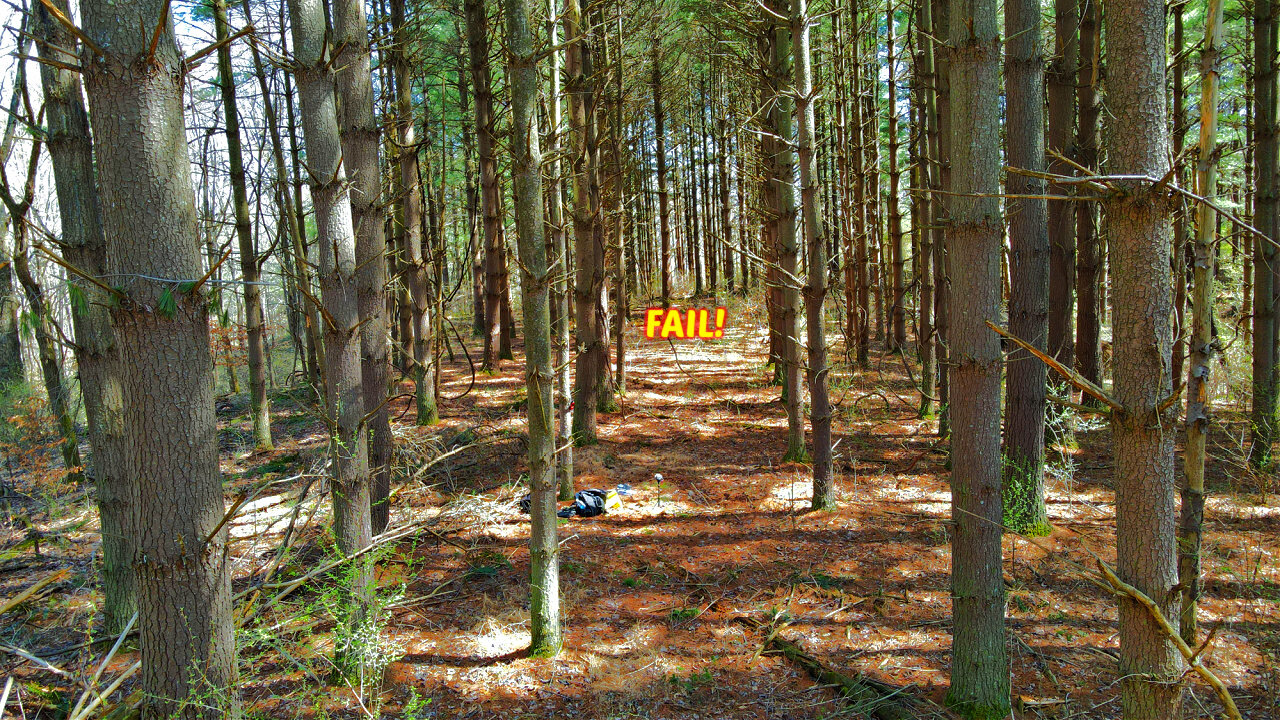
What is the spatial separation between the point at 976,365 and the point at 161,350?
3468 mm

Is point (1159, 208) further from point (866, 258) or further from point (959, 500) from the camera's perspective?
point (866, 258)

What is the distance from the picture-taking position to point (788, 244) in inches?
297

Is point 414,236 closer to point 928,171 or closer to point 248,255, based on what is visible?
point 248,255

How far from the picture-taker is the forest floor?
13.9 ft

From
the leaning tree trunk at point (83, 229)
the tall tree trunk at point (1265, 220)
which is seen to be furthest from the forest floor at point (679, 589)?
the leaning tree trunk at point (83, 229)

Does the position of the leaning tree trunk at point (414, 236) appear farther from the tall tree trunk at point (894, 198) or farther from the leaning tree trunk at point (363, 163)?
the tall tree trunk at point (894, 198)

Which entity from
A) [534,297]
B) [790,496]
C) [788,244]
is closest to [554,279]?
[534,297]

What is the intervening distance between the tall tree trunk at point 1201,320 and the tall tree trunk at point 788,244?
3.63 metres

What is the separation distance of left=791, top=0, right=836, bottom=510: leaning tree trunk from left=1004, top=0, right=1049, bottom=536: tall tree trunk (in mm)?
1660

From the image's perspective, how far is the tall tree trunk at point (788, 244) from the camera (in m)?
7.47

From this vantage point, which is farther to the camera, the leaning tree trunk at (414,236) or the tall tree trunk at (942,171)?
the leaning tree trunk at (414,236)

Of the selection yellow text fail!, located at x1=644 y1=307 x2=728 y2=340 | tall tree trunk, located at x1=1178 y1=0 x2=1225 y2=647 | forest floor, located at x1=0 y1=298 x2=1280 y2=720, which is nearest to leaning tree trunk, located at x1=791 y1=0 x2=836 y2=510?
forest floor, located at x1=0 y1=298 x2=1280 y2=720

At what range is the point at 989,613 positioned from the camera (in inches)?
144

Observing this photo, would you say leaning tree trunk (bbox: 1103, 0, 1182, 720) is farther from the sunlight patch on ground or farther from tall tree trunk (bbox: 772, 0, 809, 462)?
the sunlight patch on ground
